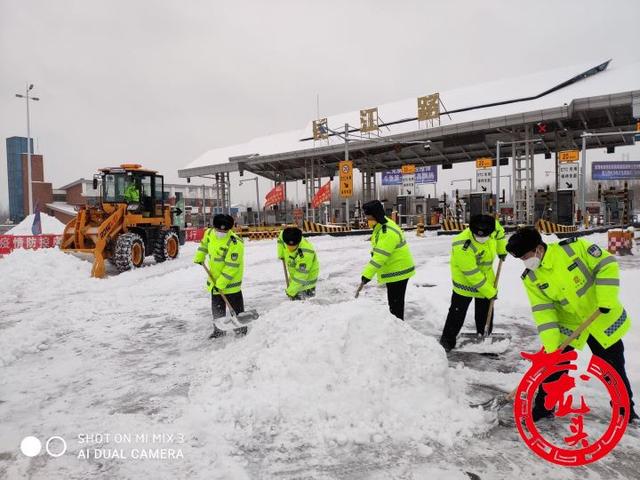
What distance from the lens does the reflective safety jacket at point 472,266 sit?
4.67 m

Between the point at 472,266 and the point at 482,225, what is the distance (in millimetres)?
458

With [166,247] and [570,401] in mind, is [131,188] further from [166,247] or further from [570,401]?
[570,401]

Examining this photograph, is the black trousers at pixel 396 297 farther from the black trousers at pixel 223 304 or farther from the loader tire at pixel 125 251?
the loader tire at pixel 125 251

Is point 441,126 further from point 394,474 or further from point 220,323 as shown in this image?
point 394,474

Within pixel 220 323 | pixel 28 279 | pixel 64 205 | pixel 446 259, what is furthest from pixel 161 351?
pixel 64 205

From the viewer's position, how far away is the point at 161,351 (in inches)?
206

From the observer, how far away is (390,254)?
5.01 metres

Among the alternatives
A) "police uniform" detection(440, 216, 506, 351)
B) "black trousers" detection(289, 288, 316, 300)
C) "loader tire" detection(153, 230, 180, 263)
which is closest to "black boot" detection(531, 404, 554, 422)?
"police uniform" detection(440, 216, 506, 351)

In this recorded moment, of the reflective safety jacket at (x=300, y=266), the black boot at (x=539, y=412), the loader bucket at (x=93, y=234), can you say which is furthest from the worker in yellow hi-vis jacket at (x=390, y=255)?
the loader bucket at (x=93, y=234)

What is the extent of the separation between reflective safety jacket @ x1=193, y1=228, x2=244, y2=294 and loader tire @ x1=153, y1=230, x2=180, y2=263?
828cm

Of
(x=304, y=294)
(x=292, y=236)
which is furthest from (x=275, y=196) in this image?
(x=292, y=236)

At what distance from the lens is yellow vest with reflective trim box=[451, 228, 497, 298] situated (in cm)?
467

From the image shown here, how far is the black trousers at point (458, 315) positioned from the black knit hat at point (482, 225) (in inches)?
29.3

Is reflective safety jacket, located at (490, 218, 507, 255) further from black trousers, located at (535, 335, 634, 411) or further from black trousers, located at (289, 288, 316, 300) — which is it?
black trousers, located at (289, 288, 316, 300)
